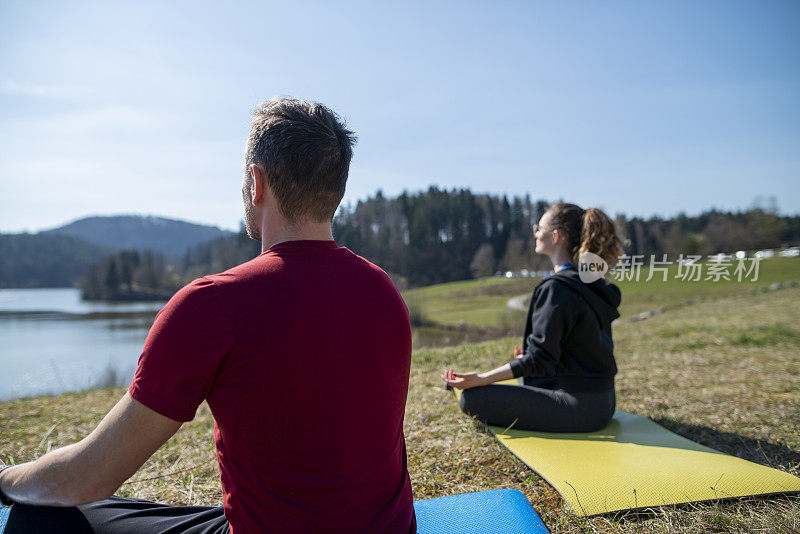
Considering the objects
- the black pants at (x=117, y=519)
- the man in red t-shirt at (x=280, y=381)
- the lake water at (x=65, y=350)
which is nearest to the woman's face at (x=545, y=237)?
the man in red t-shirt at (x=280, y=381)

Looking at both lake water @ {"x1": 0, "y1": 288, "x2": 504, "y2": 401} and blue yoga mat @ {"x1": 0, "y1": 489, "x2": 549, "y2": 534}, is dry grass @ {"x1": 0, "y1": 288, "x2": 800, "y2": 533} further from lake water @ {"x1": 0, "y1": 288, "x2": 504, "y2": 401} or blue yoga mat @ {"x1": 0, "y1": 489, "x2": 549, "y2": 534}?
lake water @ {"x1": 0, "y1": 288, "x2": 504, "y2": 401}

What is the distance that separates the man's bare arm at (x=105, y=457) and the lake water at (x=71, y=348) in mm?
7173

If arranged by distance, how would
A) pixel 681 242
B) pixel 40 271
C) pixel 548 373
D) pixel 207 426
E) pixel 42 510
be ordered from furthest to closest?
pixel 40 271
pixel 681 242
pixel 207 426
pixel 548 373
pixel 42 510

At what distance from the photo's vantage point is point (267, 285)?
3.45 ft

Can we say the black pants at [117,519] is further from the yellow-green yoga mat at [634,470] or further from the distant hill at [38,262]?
the distant hill at [38,262]

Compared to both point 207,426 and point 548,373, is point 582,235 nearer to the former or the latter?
point 548,373

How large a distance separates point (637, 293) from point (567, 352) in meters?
20.7

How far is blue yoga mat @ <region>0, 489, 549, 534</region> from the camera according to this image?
6.18 feet

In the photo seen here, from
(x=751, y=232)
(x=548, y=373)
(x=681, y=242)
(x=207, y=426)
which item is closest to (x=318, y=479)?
(x=548, y=373)

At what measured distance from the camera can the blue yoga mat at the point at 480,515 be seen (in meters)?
1.88

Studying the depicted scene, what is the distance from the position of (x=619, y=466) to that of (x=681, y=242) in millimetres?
23425

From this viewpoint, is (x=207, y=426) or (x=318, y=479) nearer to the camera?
(x=318, y=479)

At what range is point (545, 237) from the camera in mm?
3342

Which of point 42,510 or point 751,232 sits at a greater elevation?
point 751,232
